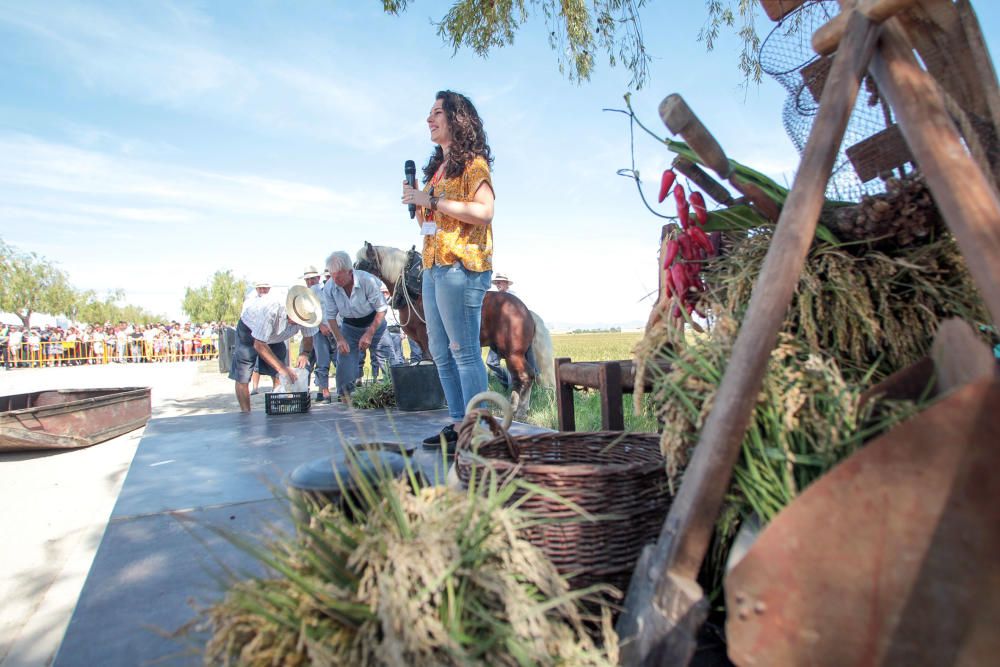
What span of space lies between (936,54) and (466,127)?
2482mm

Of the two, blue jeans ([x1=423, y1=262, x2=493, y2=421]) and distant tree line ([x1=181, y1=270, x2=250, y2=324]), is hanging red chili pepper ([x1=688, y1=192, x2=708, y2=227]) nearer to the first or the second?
blue jeans ([x1=423, y1=262, x2=493, y2=421])

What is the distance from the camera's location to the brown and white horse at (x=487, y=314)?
6.90 metres

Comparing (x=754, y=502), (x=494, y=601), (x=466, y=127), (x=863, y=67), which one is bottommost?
(x=494, y=601)

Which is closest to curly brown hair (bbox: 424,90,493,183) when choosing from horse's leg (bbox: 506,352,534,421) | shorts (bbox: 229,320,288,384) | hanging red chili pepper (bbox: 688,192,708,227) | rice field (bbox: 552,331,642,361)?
rice field (bbox: 552,331,642,361)

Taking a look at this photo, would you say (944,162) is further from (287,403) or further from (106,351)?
(106,351)

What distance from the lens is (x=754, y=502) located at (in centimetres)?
116

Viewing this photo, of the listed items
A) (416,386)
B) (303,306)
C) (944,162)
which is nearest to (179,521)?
(944,162)

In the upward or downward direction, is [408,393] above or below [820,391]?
below

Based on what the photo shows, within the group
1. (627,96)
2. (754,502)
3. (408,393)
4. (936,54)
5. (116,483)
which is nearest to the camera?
(754,502)

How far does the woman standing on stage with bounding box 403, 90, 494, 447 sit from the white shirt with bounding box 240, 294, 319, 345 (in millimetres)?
4689

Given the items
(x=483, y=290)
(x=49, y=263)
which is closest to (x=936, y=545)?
(x=483, y=290)

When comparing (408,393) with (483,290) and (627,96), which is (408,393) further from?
(627,96)

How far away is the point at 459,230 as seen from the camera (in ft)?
11.2

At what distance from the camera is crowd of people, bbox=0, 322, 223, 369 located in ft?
102
